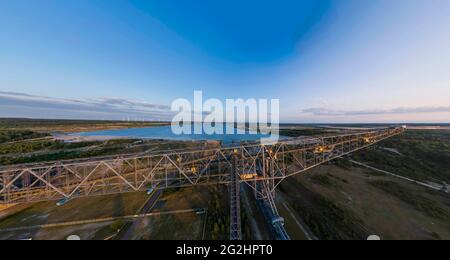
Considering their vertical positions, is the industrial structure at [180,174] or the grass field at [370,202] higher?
the industrial structure at [180,174]

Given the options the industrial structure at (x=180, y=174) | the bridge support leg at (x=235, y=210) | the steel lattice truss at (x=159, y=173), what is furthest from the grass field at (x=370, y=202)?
the bridge support leg at (x=235, y=210)

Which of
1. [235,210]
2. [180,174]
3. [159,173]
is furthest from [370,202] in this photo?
A: [159,173]

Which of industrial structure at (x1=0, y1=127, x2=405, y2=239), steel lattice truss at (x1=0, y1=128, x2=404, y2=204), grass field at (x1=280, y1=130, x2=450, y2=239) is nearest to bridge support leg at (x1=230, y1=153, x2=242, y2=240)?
industrial structure at (x1=0, y1=127, x2=405, y2=239)

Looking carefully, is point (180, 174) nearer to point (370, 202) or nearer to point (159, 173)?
point (159, 173)

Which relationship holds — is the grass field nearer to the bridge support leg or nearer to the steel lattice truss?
the steel lattice truss

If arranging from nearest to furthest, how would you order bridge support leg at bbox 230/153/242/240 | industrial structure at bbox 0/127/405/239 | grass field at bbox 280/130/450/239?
1. bridge support leg at bbox 230/153/242/240
2. industrial structure at bbox 0/127/405/239
3. grass field at bbox 280/130/450/239

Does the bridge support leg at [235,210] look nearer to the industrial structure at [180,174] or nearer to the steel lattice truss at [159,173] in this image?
the industrial structure at [180,174]

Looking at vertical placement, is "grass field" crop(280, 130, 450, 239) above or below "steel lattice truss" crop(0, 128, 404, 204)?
below

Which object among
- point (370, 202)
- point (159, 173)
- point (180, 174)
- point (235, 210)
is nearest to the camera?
point (235, 210)

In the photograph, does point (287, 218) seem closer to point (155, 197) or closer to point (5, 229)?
point (155, 197)

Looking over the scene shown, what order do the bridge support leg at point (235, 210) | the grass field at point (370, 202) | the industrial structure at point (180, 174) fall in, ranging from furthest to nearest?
the grass field at point (370, 202)
the industrial structure at point (180, 174)
the bridge support leg at point (235, 210)

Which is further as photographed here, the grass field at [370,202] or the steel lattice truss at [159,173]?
the grass field at [370,202]
